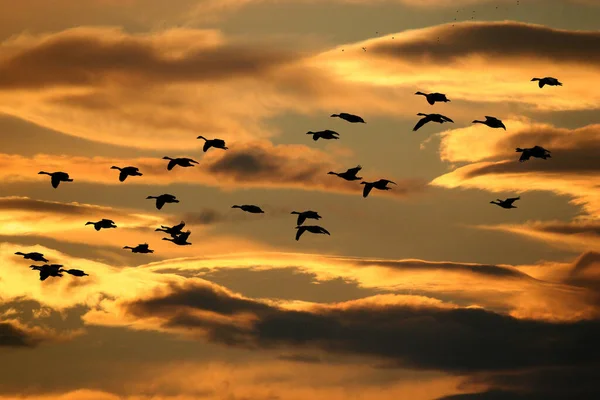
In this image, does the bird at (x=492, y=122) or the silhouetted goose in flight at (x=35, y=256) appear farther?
the silhouetted goose in flight at (x=35, y=256)

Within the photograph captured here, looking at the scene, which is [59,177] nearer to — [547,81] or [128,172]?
[128,172]

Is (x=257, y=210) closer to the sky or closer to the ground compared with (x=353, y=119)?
closer to the ground

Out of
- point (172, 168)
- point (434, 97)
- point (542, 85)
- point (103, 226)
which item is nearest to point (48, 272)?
point (103, 226)

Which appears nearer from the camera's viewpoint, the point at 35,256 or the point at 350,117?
the point at 350,117

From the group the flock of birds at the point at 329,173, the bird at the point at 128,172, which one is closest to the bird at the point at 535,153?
the flock of birds at the point at 329,173

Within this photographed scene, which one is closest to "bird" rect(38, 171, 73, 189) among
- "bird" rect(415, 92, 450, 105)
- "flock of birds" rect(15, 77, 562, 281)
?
"flock of birds" rect(15, 77, 562, 281)

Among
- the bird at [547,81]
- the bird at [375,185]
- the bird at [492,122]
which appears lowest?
the bird at [375,185]

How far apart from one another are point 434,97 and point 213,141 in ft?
87.8

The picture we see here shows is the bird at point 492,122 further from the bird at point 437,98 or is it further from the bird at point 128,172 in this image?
the bird at point 128,172

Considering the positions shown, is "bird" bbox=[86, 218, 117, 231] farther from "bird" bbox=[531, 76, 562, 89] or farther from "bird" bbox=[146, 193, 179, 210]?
"bird" bbox=[531, 76, 562, 89]

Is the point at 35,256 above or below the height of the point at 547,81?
below

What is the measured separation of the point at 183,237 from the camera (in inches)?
6624

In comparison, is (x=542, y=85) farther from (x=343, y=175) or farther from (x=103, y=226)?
(x=103, y=226)

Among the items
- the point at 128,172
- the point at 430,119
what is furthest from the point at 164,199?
the point at 430,119
